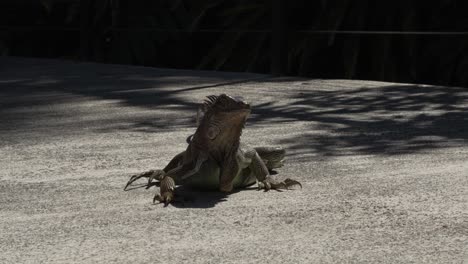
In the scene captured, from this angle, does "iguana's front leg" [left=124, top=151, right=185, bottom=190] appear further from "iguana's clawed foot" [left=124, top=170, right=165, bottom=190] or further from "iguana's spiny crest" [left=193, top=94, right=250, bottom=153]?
"iguana's spiny crest" [left=193, top=94, right=250, bottom=153]

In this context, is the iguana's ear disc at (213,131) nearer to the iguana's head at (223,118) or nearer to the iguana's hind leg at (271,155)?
the iguana's head at (223,118)

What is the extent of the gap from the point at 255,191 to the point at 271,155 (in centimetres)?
41

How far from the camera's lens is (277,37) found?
10953 mm

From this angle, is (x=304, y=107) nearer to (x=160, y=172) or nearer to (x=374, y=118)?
(x=374, y=118)

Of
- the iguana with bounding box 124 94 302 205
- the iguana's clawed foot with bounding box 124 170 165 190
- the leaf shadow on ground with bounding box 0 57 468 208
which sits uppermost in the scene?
the iguana with bounding box 124 94 302 205

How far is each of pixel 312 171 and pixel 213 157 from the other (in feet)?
2.46

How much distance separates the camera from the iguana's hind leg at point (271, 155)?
16.3ft

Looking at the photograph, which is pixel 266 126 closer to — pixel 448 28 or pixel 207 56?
pixel 448 28

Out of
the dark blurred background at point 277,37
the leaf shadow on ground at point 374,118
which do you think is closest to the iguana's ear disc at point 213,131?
the leaf shadow on ground at point 374,118

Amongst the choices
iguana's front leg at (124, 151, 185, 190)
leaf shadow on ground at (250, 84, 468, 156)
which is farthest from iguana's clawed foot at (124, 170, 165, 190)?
leaf shadow on ground at (250, 84, 468, 156)

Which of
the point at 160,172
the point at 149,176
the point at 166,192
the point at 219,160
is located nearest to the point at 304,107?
the point at 149,176

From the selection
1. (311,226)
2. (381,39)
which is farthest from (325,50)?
(311,226)

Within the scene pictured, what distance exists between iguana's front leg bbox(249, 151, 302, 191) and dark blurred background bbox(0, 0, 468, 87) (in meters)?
6.22

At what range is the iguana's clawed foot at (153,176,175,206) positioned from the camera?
4.33m
